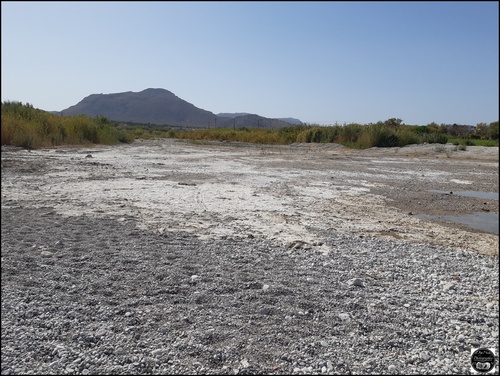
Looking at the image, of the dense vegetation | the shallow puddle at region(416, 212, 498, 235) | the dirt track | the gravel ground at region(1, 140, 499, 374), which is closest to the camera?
the dense vegetation

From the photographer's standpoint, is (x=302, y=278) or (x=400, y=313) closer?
(x=400, y=313)

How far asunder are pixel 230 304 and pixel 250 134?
3500cm

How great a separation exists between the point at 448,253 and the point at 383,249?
0.70 metres

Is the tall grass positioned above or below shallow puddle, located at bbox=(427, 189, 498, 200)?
above

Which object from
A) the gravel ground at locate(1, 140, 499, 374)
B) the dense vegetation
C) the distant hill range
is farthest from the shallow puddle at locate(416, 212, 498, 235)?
the distant hill range

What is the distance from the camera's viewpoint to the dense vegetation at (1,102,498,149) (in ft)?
6.31

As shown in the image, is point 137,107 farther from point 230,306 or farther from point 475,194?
point 230,306

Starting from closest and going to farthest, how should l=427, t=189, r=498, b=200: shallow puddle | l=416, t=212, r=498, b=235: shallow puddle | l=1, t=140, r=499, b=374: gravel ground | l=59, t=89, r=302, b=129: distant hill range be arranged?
l=1, t=140, r=499, b=374: gravel ground → l=59, t=89, r=302, b=129: distant hill range → l=416, t=212, r=498, b=235: shallow puddle → l=427, t=189, r=498, b=200: shallow puddle

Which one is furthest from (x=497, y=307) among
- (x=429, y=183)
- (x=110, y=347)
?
(x=429, y=183)

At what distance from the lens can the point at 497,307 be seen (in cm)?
322

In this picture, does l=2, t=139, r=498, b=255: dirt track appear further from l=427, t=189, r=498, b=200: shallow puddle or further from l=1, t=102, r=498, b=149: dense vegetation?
l=1, t=102, r=498, b=149: dense vegetation

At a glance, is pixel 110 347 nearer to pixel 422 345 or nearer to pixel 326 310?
pixel 326 310

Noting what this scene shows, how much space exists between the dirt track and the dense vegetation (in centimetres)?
36

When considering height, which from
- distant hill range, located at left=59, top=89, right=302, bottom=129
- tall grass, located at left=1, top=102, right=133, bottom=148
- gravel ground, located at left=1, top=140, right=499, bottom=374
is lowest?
gravel ground, located at left=1, top=140, right=499, bottom=374
